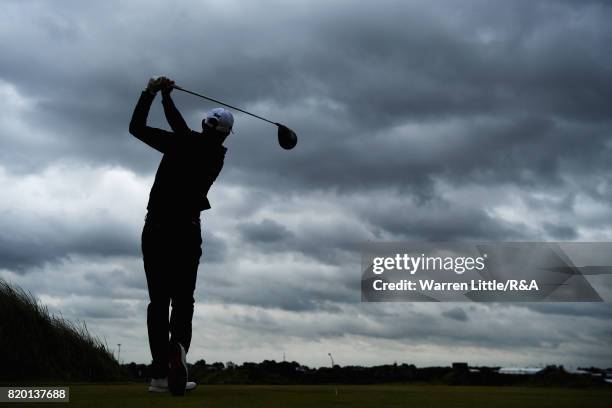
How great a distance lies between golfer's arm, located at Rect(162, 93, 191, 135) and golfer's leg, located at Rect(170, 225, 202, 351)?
3.71ft

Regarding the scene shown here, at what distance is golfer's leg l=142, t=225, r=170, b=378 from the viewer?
7.74 m

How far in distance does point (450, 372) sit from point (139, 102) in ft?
24.6

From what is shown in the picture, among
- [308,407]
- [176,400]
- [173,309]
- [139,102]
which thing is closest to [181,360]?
[176,400]

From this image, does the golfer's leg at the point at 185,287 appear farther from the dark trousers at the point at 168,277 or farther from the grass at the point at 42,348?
the grass at the point at 42,348

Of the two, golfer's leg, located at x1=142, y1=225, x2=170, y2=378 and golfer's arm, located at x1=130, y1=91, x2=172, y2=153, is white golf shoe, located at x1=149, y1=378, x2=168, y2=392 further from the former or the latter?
golfer's arm, located at x1=130, y1=91, x2=172, y2=153

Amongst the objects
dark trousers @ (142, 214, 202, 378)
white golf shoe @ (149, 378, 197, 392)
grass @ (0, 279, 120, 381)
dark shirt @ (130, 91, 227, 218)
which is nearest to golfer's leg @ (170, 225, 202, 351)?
dark trousers @ (142, 214, 202, 378)

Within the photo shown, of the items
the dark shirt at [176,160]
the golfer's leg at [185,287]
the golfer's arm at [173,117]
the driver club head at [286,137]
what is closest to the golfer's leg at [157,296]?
the golfer's leg at [185,287]

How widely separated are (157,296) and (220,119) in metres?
2.17

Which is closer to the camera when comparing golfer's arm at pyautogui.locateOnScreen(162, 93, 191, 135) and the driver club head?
golfer's arm at pyautogui.locateOnScreen(162, 93, 191, 135)

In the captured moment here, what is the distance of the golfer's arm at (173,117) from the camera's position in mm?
7852

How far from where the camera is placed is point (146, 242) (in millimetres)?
7742

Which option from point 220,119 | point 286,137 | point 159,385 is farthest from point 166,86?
point 159,385

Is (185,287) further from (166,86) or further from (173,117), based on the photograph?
(166,86)

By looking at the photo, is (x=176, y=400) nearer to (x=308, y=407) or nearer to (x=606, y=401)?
(x=308, y=407)
